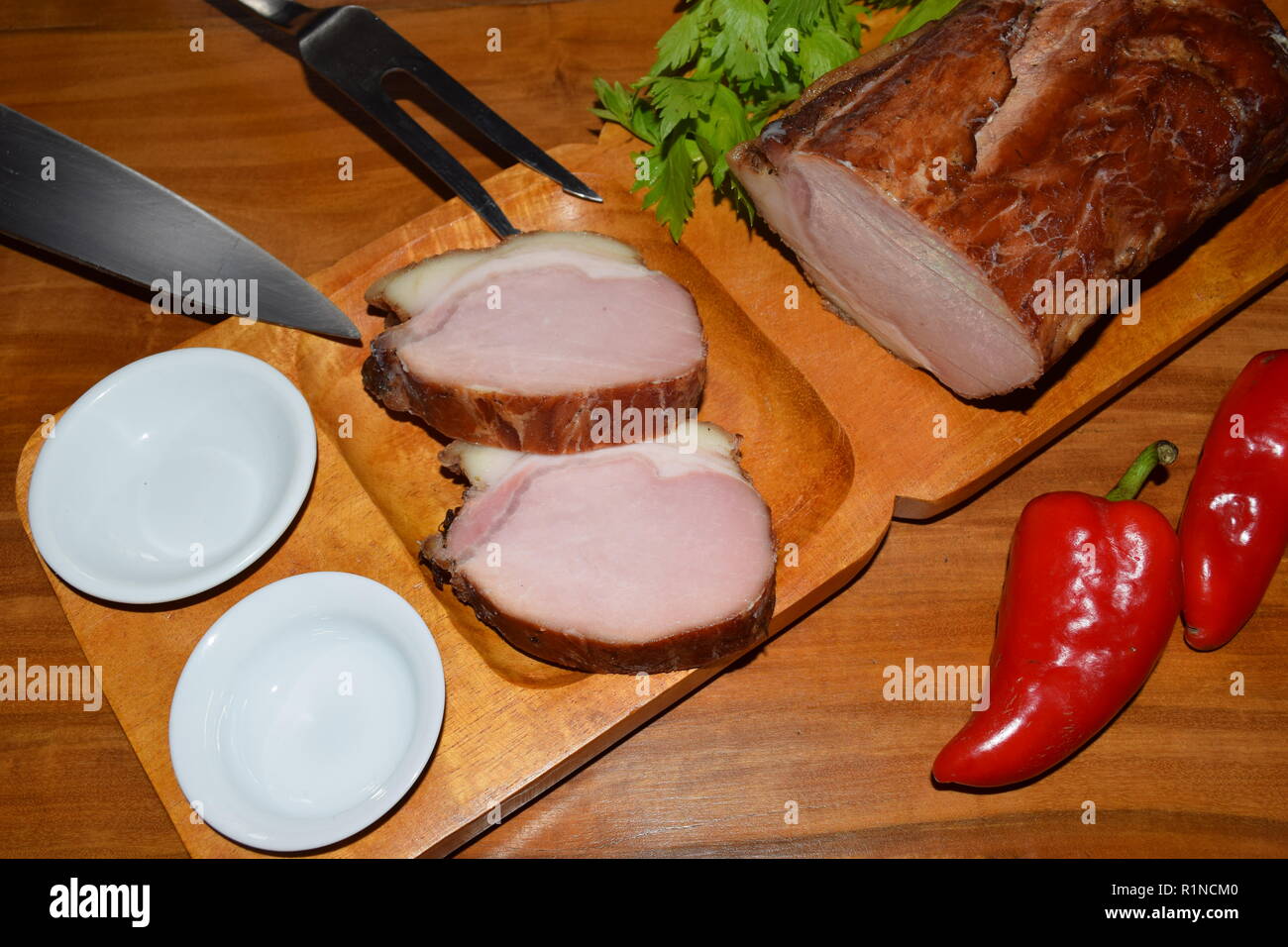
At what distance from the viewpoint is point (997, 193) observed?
7.73 feet

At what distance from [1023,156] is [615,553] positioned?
1.42 m


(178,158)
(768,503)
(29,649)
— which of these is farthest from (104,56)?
(768,503)

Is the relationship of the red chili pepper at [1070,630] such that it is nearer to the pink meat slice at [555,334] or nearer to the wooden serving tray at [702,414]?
the wooden serving tray at [702,414]

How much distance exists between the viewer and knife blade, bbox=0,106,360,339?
272cm

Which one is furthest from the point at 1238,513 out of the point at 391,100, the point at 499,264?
the point at 391,100

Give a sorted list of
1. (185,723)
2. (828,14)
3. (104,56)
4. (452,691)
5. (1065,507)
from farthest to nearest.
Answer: (104,56)
(828,14)
(1065,507)
(452,691)
(185,723)

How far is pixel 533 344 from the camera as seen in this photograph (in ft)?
8.59

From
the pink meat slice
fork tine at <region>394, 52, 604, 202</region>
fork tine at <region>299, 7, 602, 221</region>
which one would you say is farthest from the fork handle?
the pink meat slice

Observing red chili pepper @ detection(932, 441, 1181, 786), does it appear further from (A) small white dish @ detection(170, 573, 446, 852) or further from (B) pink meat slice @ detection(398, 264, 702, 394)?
(A) small white dish @ detection(170, 573, 446, 852)

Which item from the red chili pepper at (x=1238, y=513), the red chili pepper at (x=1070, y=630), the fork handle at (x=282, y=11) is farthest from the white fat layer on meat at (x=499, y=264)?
the red chili pepper at (x=1238, y=513)

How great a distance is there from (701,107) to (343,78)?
114cm

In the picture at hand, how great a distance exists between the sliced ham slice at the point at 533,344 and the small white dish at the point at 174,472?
1.04 ft

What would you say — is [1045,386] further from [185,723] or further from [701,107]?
[185,723]

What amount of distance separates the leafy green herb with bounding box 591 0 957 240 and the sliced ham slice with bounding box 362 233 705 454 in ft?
1.07
